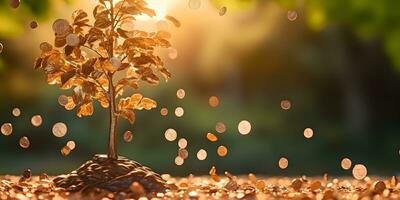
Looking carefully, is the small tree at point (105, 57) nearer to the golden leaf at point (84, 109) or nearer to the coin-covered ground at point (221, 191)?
the golden leaf at point (84, 109)

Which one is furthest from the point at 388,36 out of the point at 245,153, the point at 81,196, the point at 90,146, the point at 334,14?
the point at 90,146

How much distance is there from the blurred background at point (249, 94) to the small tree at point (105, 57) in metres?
8.05

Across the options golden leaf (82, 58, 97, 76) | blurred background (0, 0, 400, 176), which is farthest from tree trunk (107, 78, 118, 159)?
blurred background (0, 0, 400, 176)

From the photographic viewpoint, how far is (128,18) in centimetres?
486

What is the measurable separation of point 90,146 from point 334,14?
257 inches

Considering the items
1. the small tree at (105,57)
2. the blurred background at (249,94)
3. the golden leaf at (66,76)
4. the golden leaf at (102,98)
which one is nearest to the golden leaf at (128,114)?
the small tree at (105,57)

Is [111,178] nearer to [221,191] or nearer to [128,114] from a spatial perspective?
[128,114]

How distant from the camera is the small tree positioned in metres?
4.69

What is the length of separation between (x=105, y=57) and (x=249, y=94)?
990 cm

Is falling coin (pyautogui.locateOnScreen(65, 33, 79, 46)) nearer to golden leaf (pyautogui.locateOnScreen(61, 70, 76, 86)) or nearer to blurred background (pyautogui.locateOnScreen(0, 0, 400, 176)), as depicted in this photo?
golden leaf (pyautogui.locateOnScreen(61, 70, 76, 86))

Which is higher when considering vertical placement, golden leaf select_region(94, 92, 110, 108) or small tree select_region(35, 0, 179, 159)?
small tree select_region(35, 0, 179, 159)

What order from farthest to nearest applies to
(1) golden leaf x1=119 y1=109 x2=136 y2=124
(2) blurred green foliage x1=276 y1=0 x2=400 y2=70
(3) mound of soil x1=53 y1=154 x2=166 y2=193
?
(2) blurred green foliage x1=276 y1=0 x2=400 y2=70 → (1) golden leaf x1=119 y1=109 x2=136 y2=124 → (3) mound of soil x1=53 y1=154 x2=166 y2=193

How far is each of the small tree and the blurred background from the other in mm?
8046

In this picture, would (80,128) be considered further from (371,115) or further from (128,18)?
(128,18)
